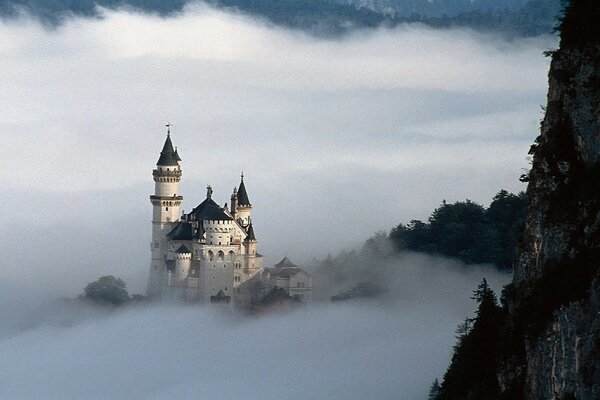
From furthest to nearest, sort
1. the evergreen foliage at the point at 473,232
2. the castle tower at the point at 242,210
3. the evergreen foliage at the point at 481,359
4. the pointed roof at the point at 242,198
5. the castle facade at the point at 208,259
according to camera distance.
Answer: the pointed roof at the point at 242,198 → the castle tower at the point at 242,210 → the castle facade at the point at 208,259 → the evergreen foliage at the point at 473,232 → the evergreen foliage at the point at 481,359

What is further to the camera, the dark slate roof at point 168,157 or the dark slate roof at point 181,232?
the dark slate roof at point 168,157

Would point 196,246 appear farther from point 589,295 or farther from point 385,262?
point 589,295

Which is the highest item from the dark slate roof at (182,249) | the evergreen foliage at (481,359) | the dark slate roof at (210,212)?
the dark slate roof at (210,212)

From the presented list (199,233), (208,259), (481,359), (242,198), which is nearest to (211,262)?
(208,259)

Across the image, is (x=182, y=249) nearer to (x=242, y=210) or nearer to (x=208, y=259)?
(x=208, y=259)

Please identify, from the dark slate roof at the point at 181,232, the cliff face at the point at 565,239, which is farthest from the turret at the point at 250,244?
the cliff face at the point at 565,239

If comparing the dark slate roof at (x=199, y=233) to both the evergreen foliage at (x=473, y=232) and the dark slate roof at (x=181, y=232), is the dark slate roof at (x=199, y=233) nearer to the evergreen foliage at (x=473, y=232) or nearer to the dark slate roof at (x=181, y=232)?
the dark slate roof at (x=181, y=232)

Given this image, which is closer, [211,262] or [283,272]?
[211,262]

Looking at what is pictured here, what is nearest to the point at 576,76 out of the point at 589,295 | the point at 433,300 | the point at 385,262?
the point at 589,295
